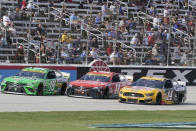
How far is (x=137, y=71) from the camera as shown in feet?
115

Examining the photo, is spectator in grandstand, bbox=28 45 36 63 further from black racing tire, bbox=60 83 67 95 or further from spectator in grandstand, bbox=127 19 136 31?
spectator in grandstand, bbox=127 19 136 31

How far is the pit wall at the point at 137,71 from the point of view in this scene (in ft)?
98.8

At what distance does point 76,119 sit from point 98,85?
809 cm

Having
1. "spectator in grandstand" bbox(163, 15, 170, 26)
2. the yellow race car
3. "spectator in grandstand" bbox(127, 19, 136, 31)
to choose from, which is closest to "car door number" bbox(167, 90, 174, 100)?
the yellow race car

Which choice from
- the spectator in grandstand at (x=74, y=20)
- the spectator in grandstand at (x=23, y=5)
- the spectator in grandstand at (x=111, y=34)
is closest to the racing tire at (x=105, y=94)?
the spectator in grandstand at (x=111, y=34)

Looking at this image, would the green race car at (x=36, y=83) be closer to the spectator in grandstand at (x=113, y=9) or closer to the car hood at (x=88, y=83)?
the car hood at (x=88, y=83)

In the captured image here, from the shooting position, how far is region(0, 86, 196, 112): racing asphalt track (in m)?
20.9

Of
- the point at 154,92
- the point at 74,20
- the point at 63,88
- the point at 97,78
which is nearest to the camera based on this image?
the point at 154,92

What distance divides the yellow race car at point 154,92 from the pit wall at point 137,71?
23.9 ft

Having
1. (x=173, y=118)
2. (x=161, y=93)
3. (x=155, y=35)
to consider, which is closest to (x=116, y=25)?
(x=155, y=35)

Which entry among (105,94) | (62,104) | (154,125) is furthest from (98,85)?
(154,125)

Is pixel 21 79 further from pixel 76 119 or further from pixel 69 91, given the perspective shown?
pixel 76 119

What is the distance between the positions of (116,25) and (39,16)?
436cm

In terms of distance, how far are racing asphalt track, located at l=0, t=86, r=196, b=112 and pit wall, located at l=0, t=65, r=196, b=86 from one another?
14.7 ft
